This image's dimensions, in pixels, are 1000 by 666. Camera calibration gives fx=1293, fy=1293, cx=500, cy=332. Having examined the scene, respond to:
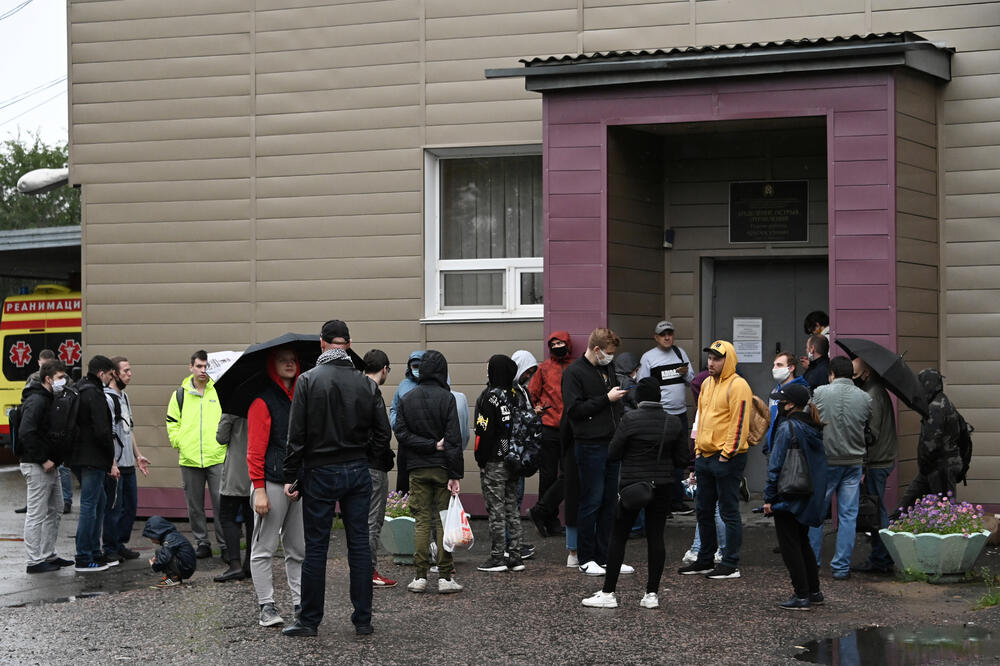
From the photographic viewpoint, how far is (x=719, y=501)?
10586mm

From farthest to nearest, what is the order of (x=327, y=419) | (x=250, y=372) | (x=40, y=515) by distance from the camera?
(x=40, y=515)
(x=250, y=372)
(x=327, y=419)

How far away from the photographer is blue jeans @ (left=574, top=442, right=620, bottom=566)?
34.6ft

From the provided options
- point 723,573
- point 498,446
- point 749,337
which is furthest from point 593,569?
point 749,337

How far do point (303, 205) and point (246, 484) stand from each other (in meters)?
4.66

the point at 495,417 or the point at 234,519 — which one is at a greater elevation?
the point at 495,417

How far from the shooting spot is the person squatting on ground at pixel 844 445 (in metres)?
10.4

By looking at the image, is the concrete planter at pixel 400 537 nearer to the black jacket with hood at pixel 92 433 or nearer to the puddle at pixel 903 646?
the black jacket with hood at pixel 92 433

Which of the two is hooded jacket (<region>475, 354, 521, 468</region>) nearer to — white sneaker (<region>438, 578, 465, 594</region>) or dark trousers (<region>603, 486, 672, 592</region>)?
white sneaker (<region>438, 578, 465, 594</region>)

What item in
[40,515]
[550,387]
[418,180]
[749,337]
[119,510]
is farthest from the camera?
[418,180]

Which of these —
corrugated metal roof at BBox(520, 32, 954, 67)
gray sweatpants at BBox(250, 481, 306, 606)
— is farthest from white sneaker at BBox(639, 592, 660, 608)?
corrugated metal roof at BBox(520, 32, 954, 67)

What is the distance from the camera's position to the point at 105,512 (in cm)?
1248

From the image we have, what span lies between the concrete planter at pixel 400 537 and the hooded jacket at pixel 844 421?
12.0 ft

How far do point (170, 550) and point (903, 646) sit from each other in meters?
5.86

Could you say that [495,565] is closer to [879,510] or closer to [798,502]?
[798,502]
